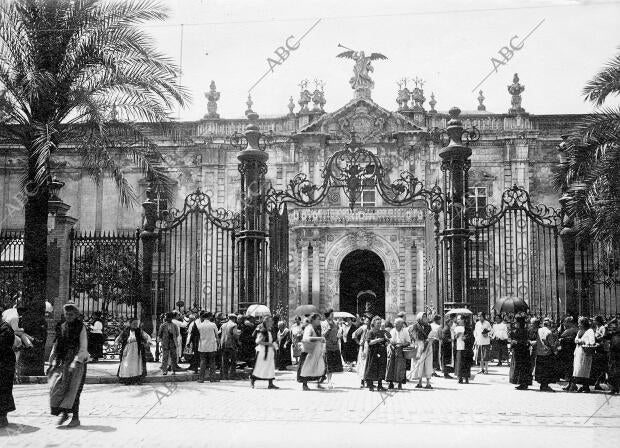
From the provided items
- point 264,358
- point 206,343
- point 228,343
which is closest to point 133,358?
point 206,343

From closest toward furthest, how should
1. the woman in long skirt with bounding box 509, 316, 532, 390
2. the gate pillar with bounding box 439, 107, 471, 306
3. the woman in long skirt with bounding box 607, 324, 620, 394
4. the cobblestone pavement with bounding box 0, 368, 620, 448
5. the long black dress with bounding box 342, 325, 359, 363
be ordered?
the cobblestone pavement with bounding box 0, 368, 620, 448 → the woman in long skirt with bounding box 607, 324, 620, 394 → the woman in long skirt with bounding box 509, 316, 532, 390 → the gate pillar with bounding box 439, 107, 471, 306 → the long black dress with bounding box 342, 325, 359, 363

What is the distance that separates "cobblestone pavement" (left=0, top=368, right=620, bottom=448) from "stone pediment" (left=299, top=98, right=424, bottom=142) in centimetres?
2058

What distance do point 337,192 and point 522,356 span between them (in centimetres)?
1970

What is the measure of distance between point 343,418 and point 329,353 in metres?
7.37

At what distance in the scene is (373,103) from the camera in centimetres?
3303

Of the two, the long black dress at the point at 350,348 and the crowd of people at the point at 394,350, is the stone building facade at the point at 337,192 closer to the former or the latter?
the long black dress at the point at 350,348

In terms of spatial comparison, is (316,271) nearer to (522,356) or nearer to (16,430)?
(522,356)

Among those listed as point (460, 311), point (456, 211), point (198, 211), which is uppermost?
point (198, 211)

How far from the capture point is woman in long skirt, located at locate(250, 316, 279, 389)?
45.5ft

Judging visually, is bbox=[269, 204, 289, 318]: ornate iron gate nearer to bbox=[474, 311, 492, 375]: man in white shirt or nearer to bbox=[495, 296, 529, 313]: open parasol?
bbox=[474, 311, 492, 375]: man in white shirt

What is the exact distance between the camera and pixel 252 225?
16.0 m

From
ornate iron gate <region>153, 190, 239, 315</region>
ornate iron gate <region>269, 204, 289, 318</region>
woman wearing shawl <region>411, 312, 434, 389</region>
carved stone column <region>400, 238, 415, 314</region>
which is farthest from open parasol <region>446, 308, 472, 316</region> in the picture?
carved stone column <region>400, 238, 415, 314</region>

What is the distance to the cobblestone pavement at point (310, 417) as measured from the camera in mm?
8180

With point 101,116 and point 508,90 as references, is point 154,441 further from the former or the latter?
point 508,90
